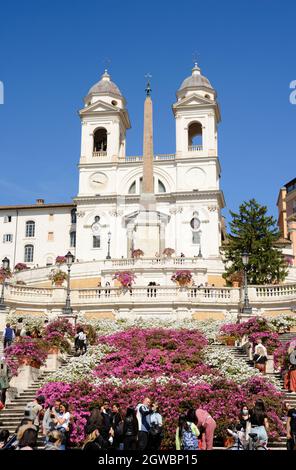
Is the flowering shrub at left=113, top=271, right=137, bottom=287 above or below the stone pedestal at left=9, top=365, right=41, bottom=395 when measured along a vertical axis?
above

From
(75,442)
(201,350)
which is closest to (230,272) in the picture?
(201,350)

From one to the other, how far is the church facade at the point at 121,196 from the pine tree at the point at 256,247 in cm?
2088

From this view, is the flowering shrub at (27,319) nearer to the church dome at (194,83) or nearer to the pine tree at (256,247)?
the pine tree at (256,247)

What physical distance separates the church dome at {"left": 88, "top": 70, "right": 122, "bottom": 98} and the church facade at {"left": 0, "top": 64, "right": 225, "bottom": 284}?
0.14 metres

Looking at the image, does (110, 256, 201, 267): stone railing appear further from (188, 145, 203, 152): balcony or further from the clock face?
(188, 145, 203, 152): balcony

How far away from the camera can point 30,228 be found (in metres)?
84.8

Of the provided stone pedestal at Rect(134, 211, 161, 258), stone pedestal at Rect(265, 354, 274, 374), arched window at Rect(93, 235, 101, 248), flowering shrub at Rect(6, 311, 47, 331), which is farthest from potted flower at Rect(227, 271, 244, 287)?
arched window at Rect(93, 235, 101, 248)

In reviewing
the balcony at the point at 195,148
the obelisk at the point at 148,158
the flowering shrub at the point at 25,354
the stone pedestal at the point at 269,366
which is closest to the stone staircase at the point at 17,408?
the flowering shrub at the point at 25,354

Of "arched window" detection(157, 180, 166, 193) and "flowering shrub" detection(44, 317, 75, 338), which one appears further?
"arched window" detection(157, 180, 166, 193)

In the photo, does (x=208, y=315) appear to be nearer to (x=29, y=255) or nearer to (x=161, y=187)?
(x=161, y=187)

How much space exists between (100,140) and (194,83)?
14934mm

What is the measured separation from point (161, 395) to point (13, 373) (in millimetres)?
5362

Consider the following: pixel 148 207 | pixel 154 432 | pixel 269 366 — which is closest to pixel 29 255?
pixel 148 207

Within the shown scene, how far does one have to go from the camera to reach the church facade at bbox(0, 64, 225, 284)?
75.1m
